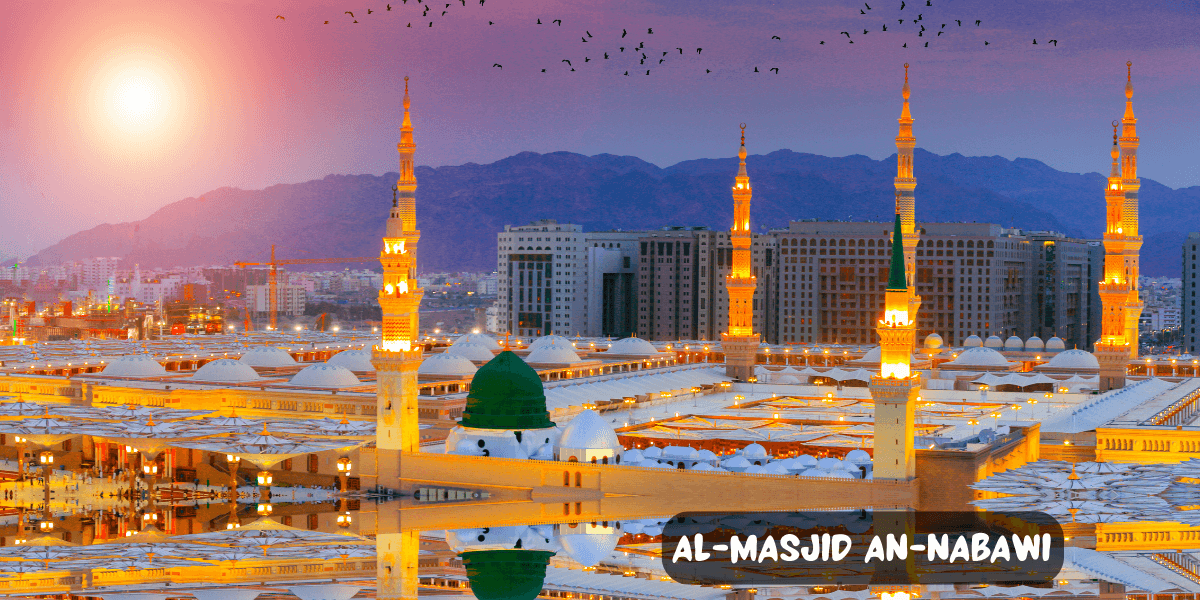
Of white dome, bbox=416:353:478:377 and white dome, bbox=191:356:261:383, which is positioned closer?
white dome, bbox=191:356:261:383

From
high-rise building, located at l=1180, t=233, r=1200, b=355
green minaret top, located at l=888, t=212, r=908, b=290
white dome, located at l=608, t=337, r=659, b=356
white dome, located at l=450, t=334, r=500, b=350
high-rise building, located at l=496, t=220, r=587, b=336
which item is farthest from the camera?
high-rise building, located at l=496, t=220, r=587, b=336

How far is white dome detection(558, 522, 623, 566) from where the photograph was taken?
98.3 ft

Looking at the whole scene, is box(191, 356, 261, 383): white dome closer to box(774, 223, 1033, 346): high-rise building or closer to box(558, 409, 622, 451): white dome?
box(558, 409, 622, 451): white dome

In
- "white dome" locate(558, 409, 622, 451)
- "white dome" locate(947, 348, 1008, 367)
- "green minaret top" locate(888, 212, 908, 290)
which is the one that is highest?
"green minaret top" locate(888, 212, 908, 290)

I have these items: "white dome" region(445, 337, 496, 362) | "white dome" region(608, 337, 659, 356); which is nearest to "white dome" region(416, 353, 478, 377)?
"white dome" region(445, 337, 496, 362)

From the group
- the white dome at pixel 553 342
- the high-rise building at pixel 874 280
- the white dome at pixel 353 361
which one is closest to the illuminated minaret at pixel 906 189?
the white dome at pixel 553 342

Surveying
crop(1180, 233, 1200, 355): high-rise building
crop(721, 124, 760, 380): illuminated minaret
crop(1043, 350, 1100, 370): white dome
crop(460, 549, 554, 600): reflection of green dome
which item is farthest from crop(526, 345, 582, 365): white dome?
crop(1180, 233, 1200, 355): high-rise building

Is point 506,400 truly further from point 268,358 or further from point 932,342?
point 932,342

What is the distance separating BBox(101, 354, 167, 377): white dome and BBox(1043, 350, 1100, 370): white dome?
36.2 metres

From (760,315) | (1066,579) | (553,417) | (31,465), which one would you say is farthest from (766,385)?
(760,315)

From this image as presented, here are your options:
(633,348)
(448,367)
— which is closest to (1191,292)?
(633,348)

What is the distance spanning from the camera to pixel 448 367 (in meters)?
55.6

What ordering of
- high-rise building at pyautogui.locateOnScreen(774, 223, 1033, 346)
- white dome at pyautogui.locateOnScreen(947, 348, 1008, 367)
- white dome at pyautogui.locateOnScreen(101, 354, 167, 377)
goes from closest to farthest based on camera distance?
white dome at pyautogui.locateOnScreen(101, 354, 167, 377), white dome at pyautogui.locateOnScreen(947, 348, 1008, 367), high-rise building at pyautogui.locateOnScreen(774, 223, 1033, 346)

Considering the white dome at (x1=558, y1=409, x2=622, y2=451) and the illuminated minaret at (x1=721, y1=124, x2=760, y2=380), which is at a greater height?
the illuminated minaret at (x1=721, y1=124, x2=760, y2=380)
